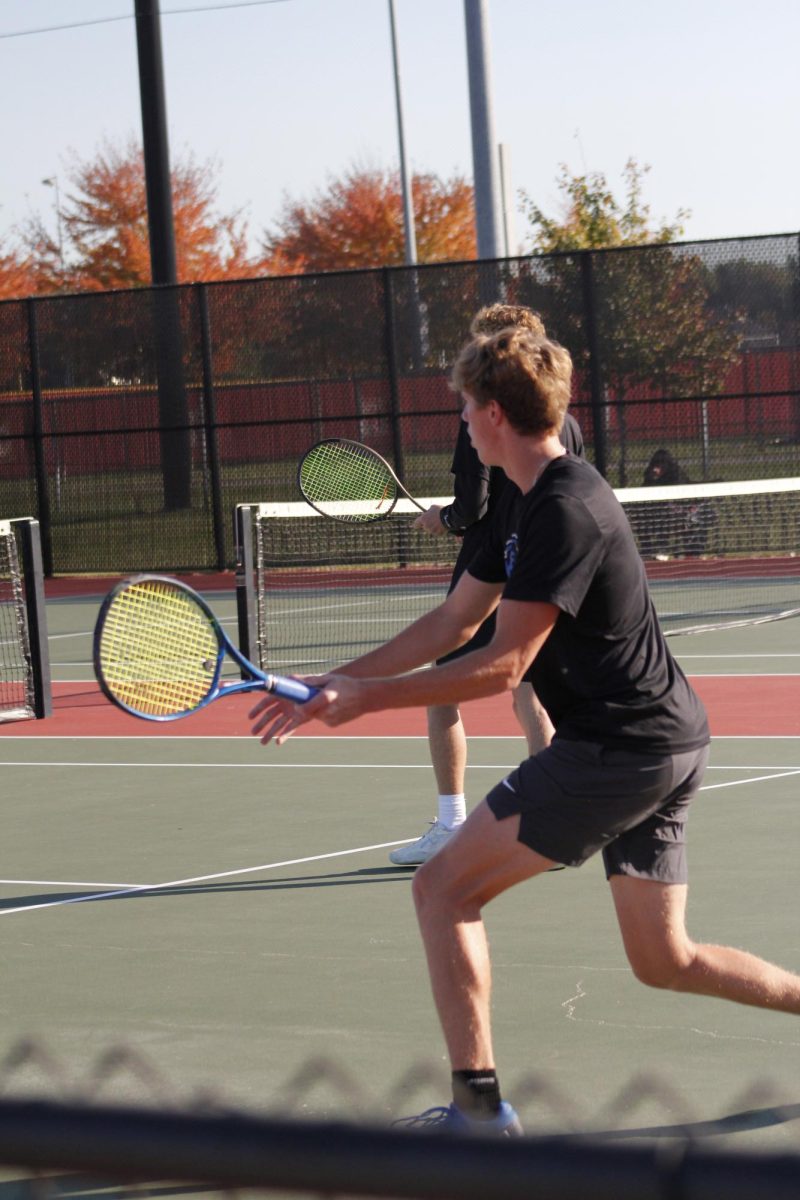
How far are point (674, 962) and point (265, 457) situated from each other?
16.7m

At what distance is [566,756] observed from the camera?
3715mm

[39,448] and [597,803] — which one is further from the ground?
[39,448]

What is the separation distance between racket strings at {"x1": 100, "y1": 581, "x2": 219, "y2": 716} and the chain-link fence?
602 inches

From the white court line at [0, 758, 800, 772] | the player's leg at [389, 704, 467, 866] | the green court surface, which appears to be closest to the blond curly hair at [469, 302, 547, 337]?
the player's leg at [389, 704, 467, 866]

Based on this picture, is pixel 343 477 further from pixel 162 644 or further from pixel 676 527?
pixel 676 527

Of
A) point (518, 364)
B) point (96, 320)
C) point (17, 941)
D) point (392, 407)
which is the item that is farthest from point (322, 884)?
point (96, 320)

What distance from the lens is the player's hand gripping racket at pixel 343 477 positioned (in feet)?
24.1

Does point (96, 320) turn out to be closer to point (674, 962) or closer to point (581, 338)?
point (581, 338)

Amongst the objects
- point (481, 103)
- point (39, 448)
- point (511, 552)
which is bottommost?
point (511, 552)

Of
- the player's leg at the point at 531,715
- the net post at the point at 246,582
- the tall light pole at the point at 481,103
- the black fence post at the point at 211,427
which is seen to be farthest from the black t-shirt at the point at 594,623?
the tall light pole at the point at 481,103

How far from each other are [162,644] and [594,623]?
0.85 metres

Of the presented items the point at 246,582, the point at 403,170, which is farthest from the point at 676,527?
the point at 403,170

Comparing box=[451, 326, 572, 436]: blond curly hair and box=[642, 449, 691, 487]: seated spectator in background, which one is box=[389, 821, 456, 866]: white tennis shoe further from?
box=[642, 449, 691, 487]: seated spectator in background

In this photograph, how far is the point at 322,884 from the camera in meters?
6.44
